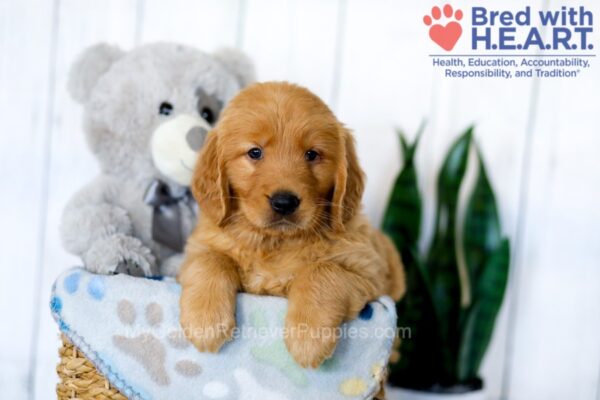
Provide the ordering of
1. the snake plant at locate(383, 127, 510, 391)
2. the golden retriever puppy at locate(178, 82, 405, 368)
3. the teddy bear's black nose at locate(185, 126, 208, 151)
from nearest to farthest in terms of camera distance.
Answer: the golden retriever puppy at locate(178, 82, 405, 368) < the teddy bear's black nose at locate(185, 126, 208, 151) < the snake plant at locate(383, 127, 510, 391)

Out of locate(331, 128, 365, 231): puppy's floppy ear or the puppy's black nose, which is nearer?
the puppy's black nose

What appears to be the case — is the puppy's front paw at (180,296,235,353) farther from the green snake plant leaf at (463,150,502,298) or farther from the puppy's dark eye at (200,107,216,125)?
the green snake plant leaf at (463,150,502,298)

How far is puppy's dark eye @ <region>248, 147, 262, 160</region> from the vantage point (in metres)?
1.53

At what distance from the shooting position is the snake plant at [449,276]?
2.19 meters

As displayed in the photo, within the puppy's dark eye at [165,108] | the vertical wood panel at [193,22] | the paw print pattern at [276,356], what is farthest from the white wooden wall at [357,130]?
the paw print pattern at [276,356]

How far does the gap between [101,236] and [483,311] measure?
1.32m

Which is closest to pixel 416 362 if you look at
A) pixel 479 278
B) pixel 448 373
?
pixel 448 373

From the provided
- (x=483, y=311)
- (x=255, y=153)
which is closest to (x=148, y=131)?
(x=255, y=153)

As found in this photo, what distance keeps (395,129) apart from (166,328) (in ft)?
4.29

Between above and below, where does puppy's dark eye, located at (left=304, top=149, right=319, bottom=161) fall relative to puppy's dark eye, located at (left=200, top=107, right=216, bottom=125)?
below

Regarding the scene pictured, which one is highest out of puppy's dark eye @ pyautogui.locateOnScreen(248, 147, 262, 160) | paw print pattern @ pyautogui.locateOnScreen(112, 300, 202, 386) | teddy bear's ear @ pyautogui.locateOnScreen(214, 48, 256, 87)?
teddy bear's ear @ pyautogui.locateOnScreen(214, 48, 256, 87)

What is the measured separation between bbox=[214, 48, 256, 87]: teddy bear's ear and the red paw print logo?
654 mm

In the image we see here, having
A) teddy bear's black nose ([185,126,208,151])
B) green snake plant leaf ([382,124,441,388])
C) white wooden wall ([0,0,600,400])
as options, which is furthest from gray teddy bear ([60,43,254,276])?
green snake plant leaf ([382,124,441,388])

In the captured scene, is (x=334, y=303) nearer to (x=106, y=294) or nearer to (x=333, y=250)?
(x=333, y=250)
